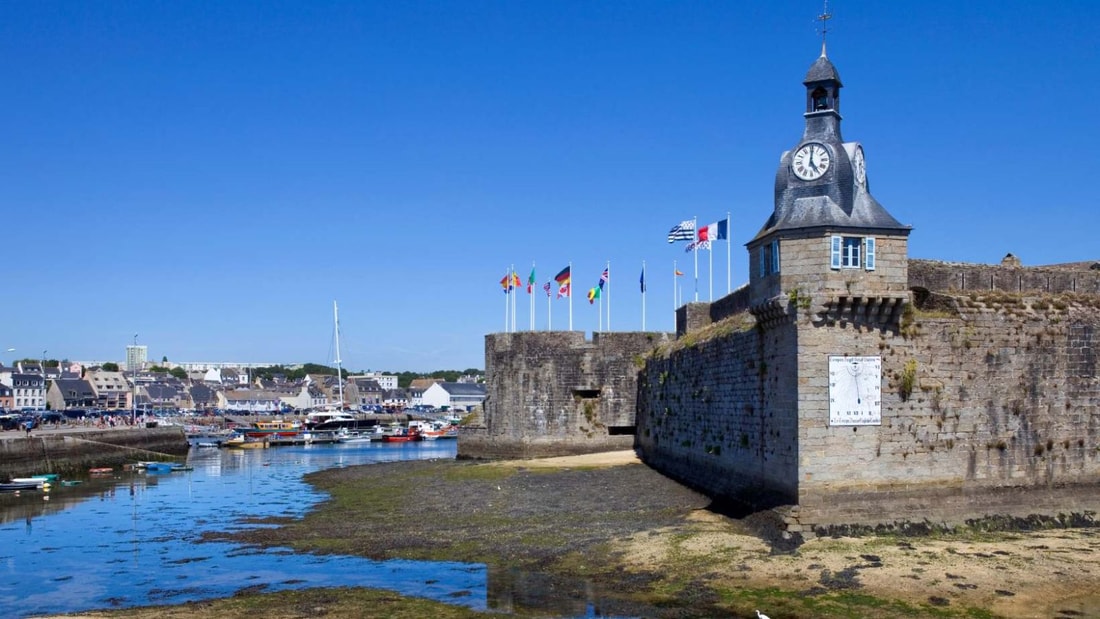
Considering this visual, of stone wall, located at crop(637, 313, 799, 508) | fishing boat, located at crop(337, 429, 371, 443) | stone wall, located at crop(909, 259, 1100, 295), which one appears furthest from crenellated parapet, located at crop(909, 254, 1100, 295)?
fishing boat, located at crop(337, 429, 371, 443)

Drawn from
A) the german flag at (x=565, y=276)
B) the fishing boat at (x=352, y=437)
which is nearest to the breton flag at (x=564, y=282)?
the german flag at (x=565, y=276)

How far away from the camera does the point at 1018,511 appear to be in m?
21.2

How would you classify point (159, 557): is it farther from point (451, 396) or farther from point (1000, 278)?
point (451, 396)

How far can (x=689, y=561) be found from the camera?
19156 mm

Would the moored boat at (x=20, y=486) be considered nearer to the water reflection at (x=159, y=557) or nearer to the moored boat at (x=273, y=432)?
the water reflection at (x=159, y=557)

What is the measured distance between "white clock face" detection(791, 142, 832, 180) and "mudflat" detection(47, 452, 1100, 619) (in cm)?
804

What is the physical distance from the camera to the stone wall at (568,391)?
4384 cm

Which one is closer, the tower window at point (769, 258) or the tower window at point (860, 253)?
the tower window at point (860, 253)

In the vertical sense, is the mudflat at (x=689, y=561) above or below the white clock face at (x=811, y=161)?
below

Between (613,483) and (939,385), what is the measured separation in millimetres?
12675

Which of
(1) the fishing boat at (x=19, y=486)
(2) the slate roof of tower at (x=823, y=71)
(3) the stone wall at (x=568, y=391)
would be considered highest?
(2) the slate roof of tower at (x=823, y=71)

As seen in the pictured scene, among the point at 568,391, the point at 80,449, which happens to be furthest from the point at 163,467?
the point at 568,391

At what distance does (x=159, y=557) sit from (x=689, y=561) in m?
12.9

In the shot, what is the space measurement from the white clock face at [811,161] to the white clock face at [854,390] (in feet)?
15.5
